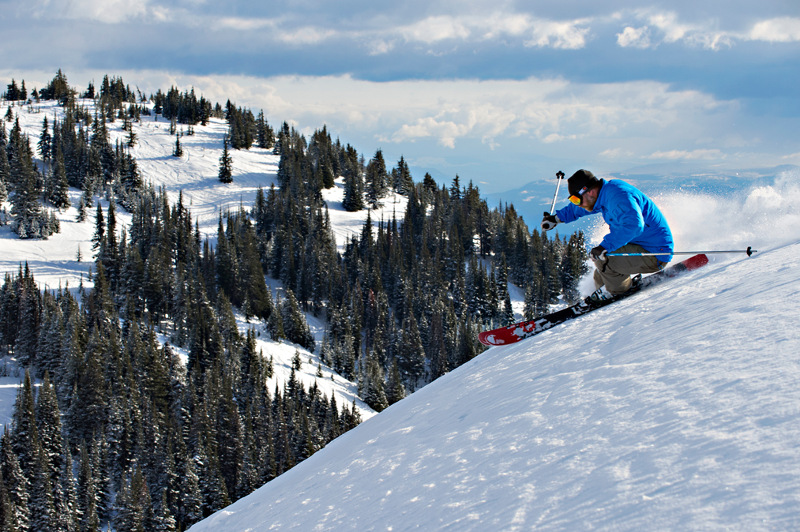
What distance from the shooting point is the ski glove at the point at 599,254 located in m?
9.91

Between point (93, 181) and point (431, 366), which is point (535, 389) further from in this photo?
point (93, 181)

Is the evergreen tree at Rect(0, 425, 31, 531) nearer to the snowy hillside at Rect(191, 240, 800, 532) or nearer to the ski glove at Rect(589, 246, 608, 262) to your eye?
the snowy hillside at Rect(191, 240, 800, 532)

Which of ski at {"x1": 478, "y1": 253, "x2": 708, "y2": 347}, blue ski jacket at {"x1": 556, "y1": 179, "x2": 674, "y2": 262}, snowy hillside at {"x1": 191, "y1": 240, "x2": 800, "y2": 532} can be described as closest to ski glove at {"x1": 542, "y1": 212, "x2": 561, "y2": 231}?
blue ski jacket at {"x1": 556, "y1": 179, "x2": 674, "y2": 262}

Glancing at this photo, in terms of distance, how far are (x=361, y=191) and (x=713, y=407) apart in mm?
153996

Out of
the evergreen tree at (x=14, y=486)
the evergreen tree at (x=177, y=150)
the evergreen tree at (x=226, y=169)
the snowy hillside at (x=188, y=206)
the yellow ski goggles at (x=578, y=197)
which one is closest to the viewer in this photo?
the yellow ski goggles at (x=578, y=197)

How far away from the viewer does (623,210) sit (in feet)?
31.1

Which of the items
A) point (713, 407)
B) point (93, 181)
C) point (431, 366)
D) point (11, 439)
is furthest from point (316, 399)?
point (93, 181)

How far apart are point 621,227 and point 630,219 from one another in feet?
0.70

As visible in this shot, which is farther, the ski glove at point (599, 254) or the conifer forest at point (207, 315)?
the conifer forest at point (207, 315)

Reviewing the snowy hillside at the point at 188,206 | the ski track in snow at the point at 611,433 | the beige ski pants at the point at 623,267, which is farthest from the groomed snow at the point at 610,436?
the snowy hillside at the point at 188,206

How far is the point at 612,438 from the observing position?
4.40 meters

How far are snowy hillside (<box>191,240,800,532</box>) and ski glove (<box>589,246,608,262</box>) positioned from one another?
126cm

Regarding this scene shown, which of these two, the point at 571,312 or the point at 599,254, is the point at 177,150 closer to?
the point at 571,312

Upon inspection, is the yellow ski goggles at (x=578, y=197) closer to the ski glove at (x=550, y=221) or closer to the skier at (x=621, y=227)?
the skier at (x=621, y=227)
